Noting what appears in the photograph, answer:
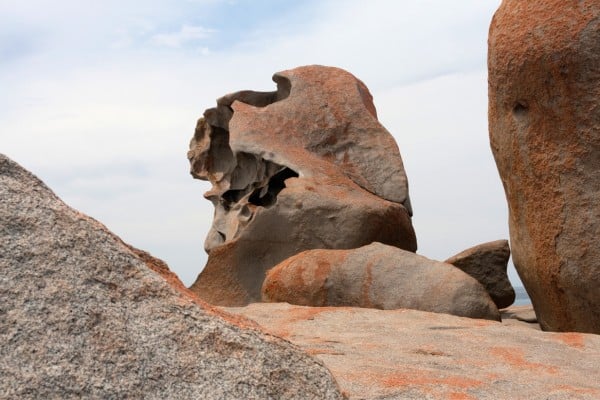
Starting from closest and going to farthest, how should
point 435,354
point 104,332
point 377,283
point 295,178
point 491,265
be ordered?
point 104,332, point 435,354, point 377,283, point 491,265, point 295,178

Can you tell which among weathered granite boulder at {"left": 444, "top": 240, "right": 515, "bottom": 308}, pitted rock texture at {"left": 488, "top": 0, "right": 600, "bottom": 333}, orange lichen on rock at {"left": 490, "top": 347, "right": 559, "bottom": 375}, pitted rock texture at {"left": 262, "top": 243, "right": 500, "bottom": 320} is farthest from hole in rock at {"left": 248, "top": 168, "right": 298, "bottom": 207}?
orange lichen on rock at {"left": 490, "top": 347, "right": 559, "bottom": 375}

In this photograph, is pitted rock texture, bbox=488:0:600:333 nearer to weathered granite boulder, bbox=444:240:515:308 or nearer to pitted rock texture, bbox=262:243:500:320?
pitted rock texture, bbox=262:243:500:320

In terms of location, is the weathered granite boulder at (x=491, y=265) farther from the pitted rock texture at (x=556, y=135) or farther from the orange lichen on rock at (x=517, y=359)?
the orange lichen on rock at (x=517, y=359)

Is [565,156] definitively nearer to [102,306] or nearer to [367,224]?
[367,224]

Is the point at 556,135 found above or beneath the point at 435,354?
above

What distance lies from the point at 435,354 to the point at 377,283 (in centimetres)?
287

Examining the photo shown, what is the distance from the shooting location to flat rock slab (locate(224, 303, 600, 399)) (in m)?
3.16

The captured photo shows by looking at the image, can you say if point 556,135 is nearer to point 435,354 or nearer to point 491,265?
point 435,354

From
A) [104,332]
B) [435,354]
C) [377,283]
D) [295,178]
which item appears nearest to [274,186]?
[295,178]

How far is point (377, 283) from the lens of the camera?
6980 mm

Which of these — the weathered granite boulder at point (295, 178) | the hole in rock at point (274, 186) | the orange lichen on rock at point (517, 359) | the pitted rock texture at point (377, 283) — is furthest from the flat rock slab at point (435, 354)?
the hole in rock at point (274, 186)

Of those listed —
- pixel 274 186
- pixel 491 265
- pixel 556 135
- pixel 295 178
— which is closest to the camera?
pixel 556 135

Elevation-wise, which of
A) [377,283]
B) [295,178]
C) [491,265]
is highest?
[295,178]

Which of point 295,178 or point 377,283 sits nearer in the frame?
point 377,283
